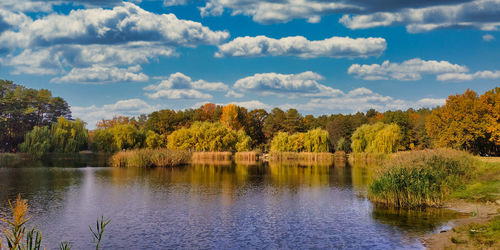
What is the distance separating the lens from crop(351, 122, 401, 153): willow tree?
3201 inches

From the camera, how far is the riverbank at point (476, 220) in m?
18.1

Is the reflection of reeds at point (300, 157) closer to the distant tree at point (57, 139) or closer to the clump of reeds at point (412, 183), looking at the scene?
the distant tree at point (57, 139)

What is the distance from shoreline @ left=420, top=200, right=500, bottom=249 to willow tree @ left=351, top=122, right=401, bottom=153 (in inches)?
2109

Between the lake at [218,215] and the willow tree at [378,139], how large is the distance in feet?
130

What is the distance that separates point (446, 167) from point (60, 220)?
95.9ft

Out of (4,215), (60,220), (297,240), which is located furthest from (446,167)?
(4,215)

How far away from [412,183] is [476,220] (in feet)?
19.7

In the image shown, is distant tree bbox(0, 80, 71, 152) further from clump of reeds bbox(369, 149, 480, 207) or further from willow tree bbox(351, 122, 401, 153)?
clump of reeds bbox(369, 149, 480, 207)

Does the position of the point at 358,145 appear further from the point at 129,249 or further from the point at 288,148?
the point at 129,249

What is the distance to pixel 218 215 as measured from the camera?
27062 millimetres

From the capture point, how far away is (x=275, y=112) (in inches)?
5438

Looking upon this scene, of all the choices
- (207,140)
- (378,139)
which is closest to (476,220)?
(378,139)

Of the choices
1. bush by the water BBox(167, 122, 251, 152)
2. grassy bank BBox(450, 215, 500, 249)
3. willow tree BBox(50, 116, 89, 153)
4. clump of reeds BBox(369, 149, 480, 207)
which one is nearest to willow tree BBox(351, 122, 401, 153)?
bush by the water BBox(167, 122, 251, 152)

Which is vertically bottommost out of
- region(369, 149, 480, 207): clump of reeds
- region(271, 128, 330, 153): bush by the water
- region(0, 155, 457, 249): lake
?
region(0, 155, 457, 249): lake
